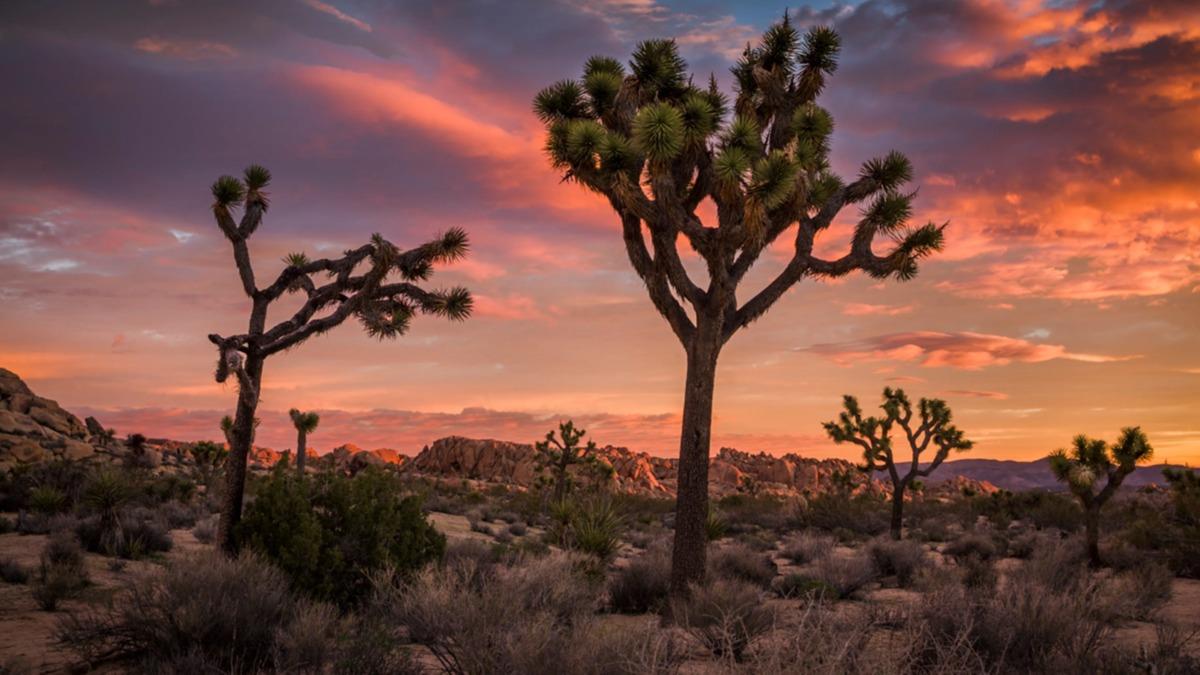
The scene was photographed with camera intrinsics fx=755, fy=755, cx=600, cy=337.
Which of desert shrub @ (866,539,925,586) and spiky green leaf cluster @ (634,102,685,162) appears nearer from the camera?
spiky green leaf cluster @ (634,102,685,162)

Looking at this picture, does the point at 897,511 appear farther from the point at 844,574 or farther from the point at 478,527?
the point at 478,527

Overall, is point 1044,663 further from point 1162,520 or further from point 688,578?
point 1162,520

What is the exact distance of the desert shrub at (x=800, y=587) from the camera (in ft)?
40.6

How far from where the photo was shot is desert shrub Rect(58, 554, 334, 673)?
6738 millimetres

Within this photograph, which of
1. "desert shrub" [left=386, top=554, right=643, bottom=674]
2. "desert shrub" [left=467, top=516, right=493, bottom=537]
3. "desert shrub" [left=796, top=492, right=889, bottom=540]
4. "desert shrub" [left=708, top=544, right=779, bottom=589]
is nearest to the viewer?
"desert shrub" [left=386, top=554, right=643, bottom=674]

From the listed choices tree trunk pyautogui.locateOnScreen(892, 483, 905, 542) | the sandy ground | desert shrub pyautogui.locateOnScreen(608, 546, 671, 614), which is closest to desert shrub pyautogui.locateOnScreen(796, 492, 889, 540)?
tree trunk pyautogui.locateOnScreen(892, 483, 905, 542)

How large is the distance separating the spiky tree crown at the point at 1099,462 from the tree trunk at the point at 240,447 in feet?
63.4

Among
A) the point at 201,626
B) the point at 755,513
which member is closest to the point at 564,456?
the point at 755,513

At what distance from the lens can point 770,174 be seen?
12.1 meters

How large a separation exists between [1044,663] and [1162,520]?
20.8 meters

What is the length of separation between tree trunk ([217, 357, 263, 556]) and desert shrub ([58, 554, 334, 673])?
16.1 ft

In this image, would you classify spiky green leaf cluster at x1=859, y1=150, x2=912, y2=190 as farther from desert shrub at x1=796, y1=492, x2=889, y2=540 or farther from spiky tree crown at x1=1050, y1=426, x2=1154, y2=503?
desert shrub at x1=796, y1=492, x2=889, y2=540

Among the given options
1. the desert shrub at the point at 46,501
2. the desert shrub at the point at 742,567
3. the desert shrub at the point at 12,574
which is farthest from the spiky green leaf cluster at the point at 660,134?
the desert shrub at the point at 46,501

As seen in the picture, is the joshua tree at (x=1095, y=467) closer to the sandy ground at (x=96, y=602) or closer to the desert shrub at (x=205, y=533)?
the sandy ground at (x=96, y=602)
